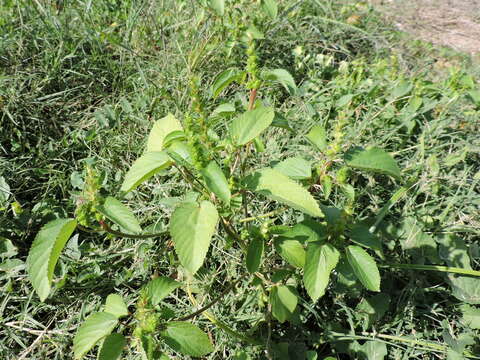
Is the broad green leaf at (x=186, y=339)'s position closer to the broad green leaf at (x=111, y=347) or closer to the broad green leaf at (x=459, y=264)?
the broad green leaf at (x=111, y=347)

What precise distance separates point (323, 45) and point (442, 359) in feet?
6.40

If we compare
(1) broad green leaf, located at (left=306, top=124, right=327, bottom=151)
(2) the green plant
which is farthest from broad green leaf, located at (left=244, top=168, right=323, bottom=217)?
(1) broad green leaf, located at (left=306, top=124, right=327, bottom=151)

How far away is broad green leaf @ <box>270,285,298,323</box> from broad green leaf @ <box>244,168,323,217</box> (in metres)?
0.41

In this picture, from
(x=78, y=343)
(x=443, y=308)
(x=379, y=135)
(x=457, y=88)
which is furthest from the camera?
(x=457, y=88)

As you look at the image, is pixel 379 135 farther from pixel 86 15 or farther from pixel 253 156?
pixel 86 15

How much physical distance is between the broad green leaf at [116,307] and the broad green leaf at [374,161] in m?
0.67

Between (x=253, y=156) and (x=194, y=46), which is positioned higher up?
(x=194, y=46)

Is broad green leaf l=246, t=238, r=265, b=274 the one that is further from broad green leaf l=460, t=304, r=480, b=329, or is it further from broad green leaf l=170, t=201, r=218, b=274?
broad green leaf l=460, t=304, r=480, b=329

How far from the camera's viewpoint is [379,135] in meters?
1.93

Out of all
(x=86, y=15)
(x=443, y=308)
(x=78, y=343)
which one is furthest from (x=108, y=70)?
(x=443, y=308)

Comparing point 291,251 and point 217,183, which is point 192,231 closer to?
point 217,183

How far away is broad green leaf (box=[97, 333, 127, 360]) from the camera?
881 millimetres

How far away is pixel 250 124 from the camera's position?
0.98 m

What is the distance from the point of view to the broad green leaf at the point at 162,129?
113cm
